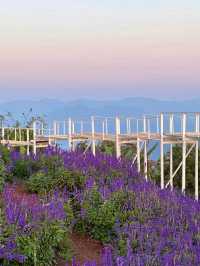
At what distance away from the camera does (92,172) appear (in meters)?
8.88

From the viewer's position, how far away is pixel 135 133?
93.3ft

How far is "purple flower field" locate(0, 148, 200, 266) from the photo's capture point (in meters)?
5.44

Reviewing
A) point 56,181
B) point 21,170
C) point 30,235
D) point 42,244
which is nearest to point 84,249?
point 42,244

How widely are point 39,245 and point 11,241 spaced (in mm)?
292

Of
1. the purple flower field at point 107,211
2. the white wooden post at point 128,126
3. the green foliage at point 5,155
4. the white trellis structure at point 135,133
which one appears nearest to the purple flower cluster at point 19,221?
the purple flower field at point 107,211

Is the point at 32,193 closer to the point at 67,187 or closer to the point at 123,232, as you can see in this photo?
the point at 67,187

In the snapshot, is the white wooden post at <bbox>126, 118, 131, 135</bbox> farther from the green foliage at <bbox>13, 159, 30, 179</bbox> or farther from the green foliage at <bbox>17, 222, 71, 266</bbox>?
the green foliage at <bbox>17, 222, 71, 266</bbox>

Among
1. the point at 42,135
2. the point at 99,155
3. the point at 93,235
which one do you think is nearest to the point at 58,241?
the point at 93,235

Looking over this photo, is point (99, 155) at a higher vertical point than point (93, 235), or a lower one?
higher

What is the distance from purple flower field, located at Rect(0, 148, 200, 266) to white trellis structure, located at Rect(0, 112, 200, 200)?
11956 mm

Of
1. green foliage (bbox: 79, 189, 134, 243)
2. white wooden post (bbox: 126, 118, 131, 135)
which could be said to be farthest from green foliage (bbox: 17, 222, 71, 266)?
white wooden post (bbox: 126, 118, 131, 135)

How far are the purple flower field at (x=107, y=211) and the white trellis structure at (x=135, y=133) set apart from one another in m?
12.0

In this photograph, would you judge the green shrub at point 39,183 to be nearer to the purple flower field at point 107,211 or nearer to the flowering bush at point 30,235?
the purple flower field at point 107,211

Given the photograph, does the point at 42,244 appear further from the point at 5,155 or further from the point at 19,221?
the point at 5,155
